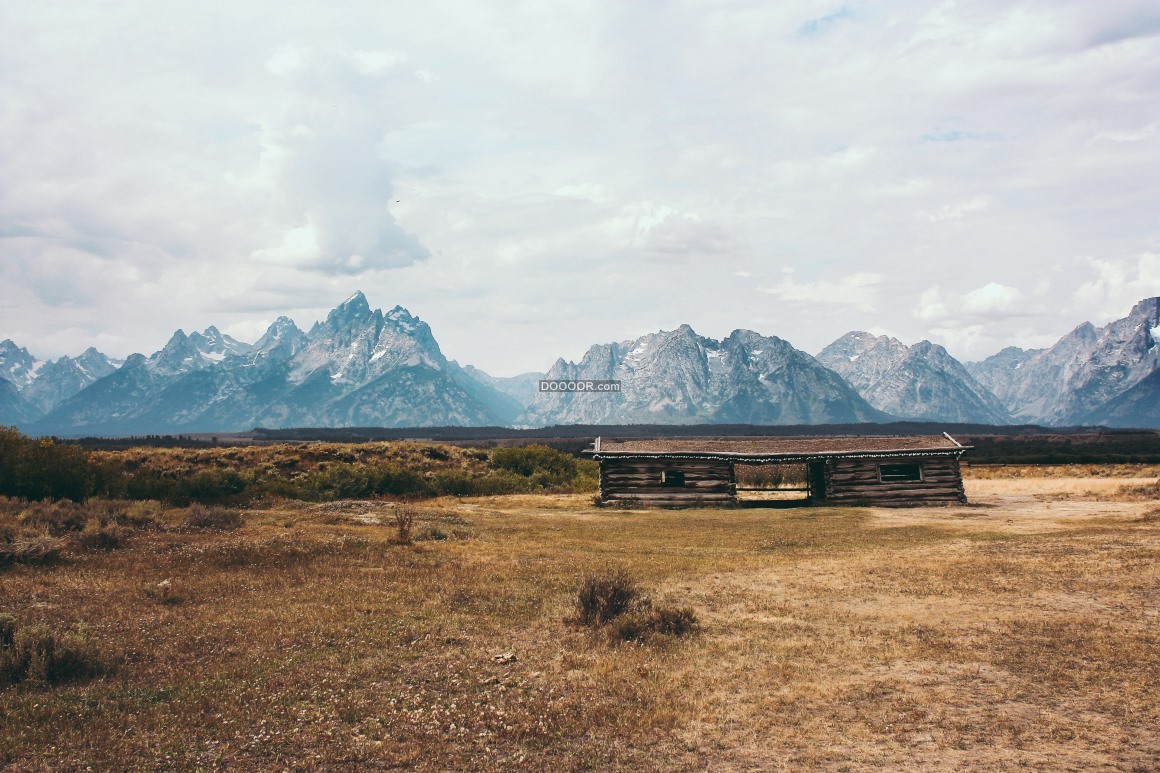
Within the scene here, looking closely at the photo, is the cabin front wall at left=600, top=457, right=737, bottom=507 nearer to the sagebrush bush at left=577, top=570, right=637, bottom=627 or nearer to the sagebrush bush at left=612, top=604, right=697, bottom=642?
the sagebrush bush at left=577, top=570, right=637, bottom=627

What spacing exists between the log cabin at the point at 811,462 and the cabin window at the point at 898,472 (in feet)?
0.16

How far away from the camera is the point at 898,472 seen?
36219mm

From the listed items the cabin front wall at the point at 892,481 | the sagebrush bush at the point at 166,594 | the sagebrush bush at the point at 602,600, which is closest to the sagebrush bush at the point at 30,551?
the sagebrush bush at the point at 166,594

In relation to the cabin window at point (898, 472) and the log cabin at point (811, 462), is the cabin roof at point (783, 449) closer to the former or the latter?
the log cabin at point (811, 462)

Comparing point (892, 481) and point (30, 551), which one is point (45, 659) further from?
point (892, 481)

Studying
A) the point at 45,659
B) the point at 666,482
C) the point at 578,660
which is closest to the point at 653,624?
the point at 578,660

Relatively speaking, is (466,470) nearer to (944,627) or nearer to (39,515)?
(39,515)

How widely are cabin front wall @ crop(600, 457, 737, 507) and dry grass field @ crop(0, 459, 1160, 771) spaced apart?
1555 centimetres

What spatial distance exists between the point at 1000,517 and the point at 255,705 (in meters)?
28.5

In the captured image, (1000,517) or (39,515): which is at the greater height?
(39,515)

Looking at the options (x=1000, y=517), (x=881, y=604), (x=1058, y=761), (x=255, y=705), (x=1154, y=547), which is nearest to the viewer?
(x=1058, y=761)

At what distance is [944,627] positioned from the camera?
479 inches

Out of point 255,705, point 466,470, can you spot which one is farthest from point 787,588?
point 466,470

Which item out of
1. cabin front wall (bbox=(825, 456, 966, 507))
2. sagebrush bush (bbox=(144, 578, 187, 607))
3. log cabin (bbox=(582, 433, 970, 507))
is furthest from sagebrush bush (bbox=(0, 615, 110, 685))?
cabin front wall (bbox=(825, 456, 966, 507))
